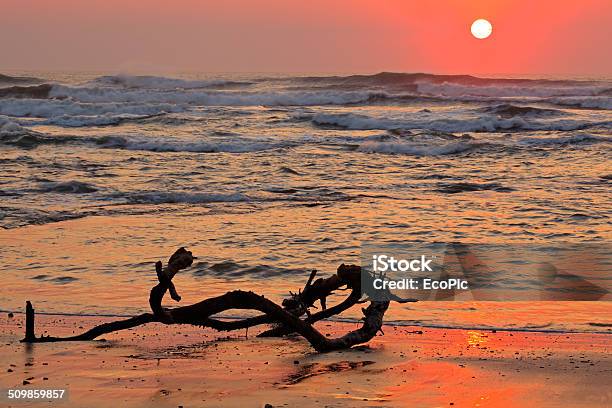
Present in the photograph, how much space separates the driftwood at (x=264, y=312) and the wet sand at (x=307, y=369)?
108 millimetres

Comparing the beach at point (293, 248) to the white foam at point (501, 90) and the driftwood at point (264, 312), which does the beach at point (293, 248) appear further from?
the white foam at point (501, 90)

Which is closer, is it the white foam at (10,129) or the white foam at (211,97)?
the white foam at (10,129)

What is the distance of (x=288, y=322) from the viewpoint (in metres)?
6.64

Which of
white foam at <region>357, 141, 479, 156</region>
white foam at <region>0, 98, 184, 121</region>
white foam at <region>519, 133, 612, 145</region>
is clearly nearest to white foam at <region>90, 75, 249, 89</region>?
white foam at <region>0, 98, 184, 121</region>

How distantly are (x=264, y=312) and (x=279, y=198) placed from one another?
979cm

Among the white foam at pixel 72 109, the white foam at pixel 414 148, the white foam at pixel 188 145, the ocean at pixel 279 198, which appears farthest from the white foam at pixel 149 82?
the white foam at pixel 414 148

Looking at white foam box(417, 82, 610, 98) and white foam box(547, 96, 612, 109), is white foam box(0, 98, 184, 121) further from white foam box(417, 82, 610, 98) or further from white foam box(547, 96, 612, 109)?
white foam box(547, 96, 612, 109)

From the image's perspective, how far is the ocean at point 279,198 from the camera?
981cm

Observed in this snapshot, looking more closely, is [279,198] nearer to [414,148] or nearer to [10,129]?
[414,148]

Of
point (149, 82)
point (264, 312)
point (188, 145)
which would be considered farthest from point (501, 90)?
point (264, 312)

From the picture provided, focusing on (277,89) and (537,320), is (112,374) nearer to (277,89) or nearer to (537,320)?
(537,320)

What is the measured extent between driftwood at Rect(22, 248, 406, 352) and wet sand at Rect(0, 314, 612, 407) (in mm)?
108

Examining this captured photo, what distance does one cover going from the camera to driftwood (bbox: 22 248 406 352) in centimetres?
628

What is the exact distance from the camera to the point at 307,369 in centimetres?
628
